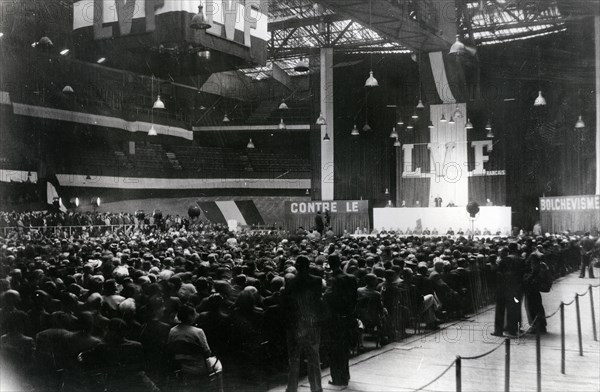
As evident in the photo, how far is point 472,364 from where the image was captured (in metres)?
8.05

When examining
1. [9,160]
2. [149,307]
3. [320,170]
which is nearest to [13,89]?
[9,160]

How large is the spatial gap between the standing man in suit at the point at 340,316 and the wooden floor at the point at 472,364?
0.70 feet

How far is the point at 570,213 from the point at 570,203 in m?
0.42

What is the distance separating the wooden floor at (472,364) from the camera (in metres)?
7.08

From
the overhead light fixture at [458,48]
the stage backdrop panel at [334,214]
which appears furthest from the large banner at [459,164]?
the overhead light fixture at [458,48]

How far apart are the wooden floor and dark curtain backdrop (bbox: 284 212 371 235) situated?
60.0 ft

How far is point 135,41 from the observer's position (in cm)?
1277

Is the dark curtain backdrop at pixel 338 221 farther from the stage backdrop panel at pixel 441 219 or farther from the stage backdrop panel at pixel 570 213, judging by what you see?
the stage backdrop panel at pixel 570 213

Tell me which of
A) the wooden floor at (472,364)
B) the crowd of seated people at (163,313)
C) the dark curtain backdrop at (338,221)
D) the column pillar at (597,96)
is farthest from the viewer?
the dark curtain backdrop at (338,221)

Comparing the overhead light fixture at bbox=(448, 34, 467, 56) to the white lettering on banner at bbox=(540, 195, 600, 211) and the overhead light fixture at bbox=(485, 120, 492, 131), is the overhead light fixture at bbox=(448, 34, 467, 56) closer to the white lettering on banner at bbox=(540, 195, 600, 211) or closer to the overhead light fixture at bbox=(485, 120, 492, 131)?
the white lettering on banner at bbox=(540, 195, 600, 211)

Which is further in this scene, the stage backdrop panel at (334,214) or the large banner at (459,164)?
the large banner at (459,164)

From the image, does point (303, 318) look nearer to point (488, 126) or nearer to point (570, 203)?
point (570, 203)

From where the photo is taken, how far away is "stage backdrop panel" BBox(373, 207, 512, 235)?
26234 millimetres

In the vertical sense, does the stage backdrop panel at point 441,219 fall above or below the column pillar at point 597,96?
below
